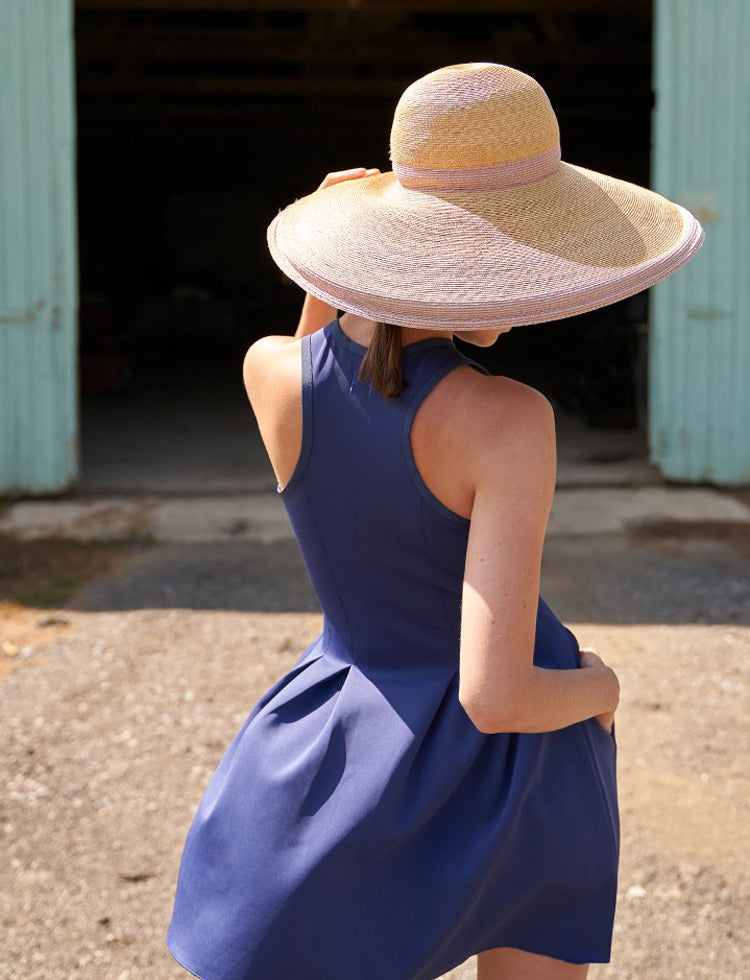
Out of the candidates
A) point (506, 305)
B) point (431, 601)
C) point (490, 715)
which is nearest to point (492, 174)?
point (506, 305)

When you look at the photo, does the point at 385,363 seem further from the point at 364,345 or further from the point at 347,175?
the point at 347,175

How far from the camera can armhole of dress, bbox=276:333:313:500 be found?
64.0 inches

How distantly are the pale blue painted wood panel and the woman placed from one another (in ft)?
20.2

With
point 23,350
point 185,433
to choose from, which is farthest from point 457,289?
point 185,433

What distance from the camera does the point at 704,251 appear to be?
7.63m

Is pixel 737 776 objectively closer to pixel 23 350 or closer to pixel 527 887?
pixel 527 887

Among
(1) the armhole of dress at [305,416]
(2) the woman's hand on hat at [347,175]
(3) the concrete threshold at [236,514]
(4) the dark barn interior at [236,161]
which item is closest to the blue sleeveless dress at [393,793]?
(1) the armhole of dress at [305,416]

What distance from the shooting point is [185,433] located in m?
10.2

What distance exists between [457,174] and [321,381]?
311 mm

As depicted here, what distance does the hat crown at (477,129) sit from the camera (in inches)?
59.6

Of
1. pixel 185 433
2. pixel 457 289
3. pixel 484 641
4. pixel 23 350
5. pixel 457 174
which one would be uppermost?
pixel 457 174

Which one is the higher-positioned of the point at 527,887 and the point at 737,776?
the point at 527,887

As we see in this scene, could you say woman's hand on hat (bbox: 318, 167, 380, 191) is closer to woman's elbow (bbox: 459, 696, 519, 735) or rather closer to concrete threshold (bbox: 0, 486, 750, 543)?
woman's elbow (bbox: 459, 696, 519, 735)

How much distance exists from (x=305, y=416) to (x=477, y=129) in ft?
1.36
